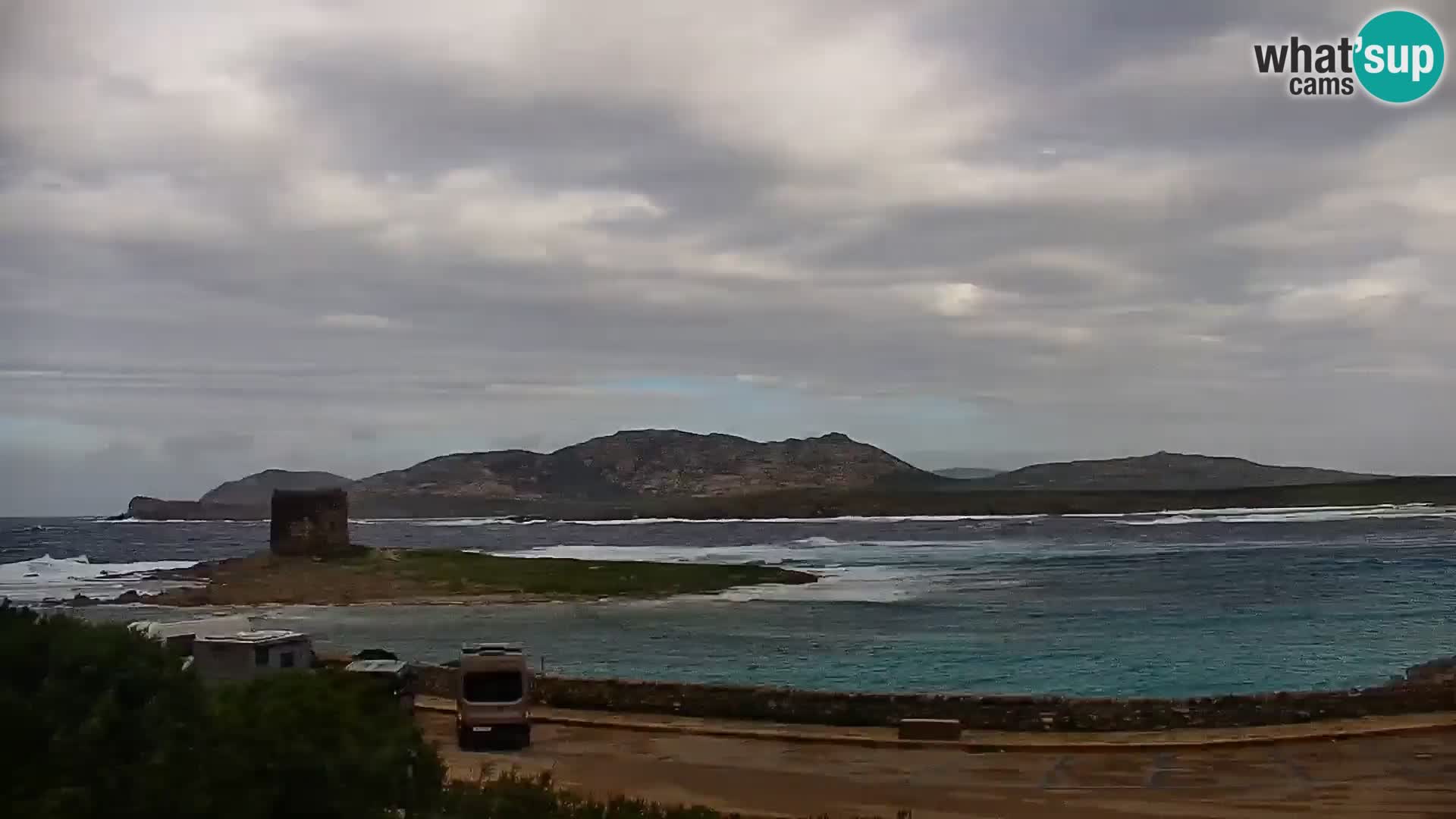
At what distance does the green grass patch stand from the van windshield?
42.5 metres

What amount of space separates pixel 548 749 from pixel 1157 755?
926cm

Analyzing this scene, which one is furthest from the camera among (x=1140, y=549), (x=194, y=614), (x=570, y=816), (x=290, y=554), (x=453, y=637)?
(x=1140, y=549)

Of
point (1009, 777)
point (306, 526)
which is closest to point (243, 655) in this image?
point (1009, 777)

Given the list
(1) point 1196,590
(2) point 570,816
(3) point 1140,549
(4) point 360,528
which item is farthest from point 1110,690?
(4) point 360,528

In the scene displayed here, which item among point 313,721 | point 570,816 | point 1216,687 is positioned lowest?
point 1216,687

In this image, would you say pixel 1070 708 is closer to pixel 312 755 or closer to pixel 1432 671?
pixel 1432 671

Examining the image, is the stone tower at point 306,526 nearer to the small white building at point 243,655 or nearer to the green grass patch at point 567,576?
the green grass patch at point 567,576

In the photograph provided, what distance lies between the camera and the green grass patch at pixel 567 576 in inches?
2542

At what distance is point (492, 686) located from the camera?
A: 66.4ft

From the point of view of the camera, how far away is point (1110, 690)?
30.1 meters

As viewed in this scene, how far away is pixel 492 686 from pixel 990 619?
102 ft

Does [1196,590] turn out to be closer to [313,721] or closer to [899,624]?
[899,624]

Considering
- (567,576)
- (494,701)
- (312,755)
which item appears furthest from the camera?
(567,576)

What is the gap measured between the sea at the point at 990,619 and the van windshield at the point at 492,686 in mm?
12134
